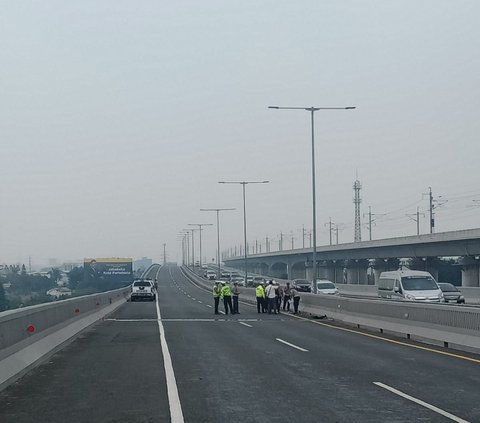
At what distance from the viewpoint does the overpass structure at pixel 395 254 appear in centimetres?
7056

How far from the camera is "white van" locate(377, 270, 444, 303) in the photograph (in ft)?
123

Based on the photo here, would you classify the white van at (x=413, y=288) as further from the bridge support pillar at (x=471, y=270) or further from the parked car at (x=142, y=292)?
the bridge support pillar at (x=471, y=270)

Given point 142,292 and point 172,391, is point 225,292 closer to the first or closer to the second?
point 142,292

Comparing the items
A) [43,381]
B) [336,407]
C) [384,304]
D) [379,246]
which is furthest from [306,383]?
[379,246]

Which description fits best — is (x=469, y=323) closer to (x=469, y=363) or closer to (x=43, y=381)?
(x=469, y=363)

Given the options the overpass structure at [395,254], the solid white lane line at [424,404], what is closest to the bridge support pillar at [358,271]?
the overpass structure at [395,254]

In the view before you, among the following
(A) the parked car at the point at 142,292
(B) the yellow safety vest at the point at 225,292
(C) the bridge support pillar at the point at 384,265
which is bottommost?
(A) the parked car at the point at 142,292

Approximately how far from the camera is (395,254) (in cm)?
8631

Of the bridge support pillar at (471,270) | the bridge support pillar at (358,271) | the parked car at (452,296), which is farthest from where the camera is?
the bridge support pillar at (358,271)

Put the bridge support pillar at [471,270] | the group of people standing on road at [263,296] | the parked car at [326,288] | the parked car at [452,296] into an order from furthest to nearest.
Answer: the bridge support pillar at [471,270], the parked car at [326,288], the parked car at [452,296], the group of people standing on road at [263,296]

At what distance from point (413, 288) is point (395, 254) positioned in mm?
48304

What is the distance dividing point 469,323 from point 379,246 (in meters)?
69.7

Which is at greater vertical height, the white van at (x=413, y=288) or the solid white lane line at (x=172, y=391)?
the white van at (x=413, y=288)

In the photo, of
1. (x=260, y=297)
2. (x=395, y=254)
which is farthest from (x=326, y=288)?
(x=395, y=254)
